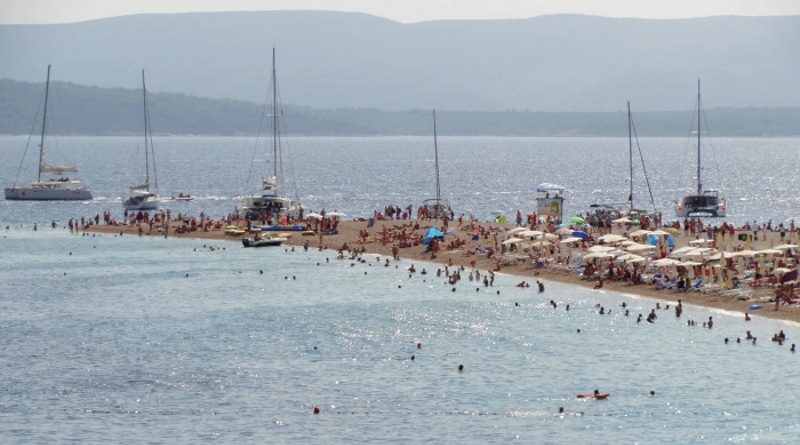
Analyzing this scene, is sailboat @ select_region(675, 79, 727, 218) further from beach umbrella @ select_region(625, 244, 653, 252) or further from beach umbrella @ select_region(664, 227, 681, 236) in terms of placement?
beach umbrella @ select_region(625, 244, 653, 252)

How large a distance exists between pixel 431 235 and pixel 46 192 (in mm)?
57244

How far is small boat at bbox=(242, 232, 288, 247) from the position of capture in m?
87.3

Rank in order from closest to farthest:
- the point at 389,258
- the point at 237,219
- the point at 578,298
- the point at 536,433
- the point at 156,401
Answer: the point at 536,433
the point at 156,401
the point at 578,298
the point at 389,258
the point at 237,219

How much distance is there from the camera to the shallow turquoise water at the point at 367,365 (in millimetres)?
41125

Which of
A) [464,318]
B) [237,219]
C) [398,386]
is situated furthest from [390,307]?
[237,219]

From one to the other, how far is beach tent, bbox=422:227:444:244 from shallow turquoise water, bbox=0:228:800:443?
896 centimetres

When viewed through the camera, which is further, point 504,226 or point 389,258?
point 504,226

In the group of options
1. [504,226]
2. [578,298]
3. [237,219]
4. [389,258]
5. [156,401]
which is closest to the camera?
[156,401]

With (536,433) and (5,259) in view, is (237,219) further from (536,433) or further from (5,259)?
(536,433)

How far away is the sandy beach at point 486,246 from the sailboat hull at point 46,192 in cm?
2988

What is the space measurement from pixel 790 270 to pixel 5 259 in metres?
47.1

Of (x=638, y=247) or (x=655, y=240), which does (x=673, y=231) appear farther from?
(x=638, y=247)

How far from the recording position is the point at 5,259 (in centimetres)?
8269

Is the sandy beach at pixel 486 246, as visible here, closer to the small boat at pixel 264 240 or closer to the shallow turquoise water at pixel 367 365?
the small boat at pixel 264 240
